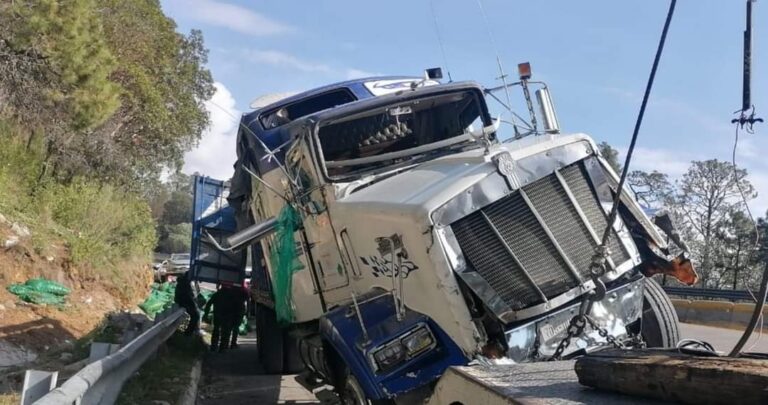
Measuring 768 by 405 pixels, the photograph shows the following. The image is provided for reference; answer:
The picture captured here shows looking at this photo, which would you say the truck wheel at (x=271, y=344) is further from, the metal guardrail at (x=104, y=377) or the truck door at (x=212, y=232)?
the truck door at (x=212, y=232)

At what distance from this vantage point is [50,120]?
15898mm

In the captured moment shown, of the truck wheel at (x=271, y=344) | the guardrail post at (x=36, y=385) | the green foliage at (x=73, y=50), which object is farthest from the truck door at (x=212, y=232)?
the guardrail post at (x=36, y=385)

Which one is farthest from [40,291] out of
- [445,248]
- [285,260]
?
[445,248]

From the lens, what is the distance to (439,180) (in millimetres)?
5047

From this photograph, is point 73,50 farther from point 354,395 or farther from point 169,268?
point 169,268

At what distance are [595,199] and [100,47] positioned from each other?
45.7 feet

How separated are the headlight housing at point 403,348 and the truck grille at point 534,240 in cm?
53

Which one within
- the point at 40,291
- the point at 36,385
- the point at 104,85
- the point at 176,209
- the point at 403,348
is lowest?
the point at 403,348

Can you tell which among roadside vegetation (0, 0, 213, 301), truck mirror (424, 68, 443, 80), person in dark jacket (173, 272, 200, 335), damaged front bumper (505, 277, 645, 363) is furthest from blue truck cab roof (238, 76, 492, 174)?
roadside vegetation (0, 0, 213, 301)

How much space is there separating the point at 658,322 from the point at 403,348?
2274mm

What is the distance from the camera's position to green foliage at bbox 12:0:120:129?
13.9m

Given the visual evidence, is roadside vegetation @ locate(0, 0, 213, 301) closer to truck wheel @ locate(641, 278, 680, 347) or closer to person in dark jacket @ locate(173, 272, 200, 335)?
person in dark jacket @ locate(173, 272, 200, 335)

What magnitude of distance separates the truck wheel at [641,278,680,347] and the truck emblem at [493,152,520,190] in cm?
166

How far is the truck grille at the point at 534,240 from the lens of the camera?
469 centimetres
